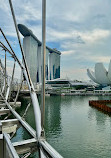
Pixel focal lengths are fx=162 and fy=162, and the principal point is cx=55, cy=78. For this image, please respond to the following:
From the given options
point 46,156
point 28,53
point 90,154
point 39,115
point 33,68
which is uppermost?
point 28,53

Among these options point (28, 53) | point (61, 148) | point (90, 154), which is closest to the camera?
point (90, 154)

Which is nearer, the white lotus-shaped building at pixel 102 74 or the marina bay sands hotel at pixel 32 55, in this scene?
the white lotus-shaped building at pixel 102 74

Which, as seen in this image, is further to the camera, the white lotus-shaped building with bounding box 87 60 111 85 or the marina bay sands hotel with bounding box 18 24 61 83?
the marina bay sands hotel with bounding box 18 24 61 83

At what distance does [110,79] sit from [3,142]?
196 feet

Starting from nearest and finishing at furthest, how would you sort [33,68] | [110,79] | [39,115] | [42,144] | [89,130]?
[42,144], [39,115], [89,130], [110,79], [33,68]

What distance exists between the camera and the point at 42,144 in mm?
1569

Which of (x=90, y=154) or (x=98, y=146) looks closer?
(x=90, y=154)

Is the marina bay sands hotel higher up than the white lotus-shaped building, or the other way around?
the marina bay sands hotel

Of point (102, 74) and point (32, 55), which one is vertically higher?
point (32, 55)

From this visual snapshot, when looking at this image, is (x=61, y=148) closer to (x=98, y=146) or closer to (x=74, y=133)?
(x=98, y=146)

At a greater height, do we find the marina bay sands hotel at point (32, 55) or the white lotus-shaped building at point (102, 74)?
the marina bay sands hotel at point (32, 55)

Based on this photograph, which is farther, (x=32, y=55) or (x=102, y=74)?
(x=32, y=55)

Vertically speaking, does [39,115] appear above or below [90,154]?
above

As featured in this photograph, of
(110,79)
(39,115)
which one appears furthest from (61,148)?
(110,79)
